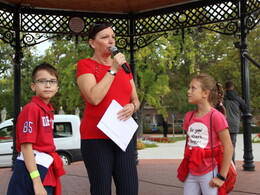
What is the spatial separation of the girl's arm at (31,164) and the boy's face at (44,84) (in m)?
0.40

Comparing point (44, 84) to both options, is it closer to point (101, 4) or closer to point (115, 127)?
point (115, 127)

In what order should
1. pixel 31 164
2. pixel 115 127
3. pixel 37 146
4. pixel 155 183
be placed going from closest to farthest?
pixel 31 164, pixel 37 146, pixel 115 127, pixel 155 183

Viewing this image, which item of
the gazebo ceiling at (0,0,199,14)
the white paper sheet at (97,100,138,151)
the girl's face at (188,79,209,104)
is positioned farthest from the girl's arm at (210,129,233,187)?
the gazebo ceiling at (0,0,199,14)

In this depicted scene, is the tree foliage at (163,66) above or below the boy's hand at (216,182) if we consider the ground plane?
above

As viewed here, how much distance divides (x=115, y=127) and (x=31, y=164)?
622 mm

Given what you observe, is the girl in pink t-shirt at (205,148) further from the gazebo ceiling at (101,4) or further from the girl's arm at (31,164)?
the gazebo ceiling at (101,4)

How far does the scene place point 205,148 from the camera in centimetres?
267

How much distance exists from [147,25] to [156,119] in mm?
57300

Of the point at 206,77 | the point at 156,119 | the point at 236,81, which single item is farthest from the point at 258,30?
the point at 156,119

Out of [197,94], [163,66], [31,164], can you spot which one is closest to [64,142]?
[197,94]

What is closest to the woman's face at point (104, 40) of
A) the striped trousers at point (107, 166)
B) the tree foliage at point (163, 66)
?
the striped trousers at point (107, 166)

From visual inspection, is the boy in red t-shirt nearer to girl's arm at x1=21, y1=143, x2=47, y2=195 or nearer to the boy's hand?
girl's arm at x1=21, y1=143, x2=47, y2=195

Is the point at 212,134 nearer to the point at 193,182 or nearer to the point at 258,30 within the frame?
the point at 193,182

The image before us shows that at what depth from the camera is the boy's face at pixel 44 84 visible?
94.1 inches
